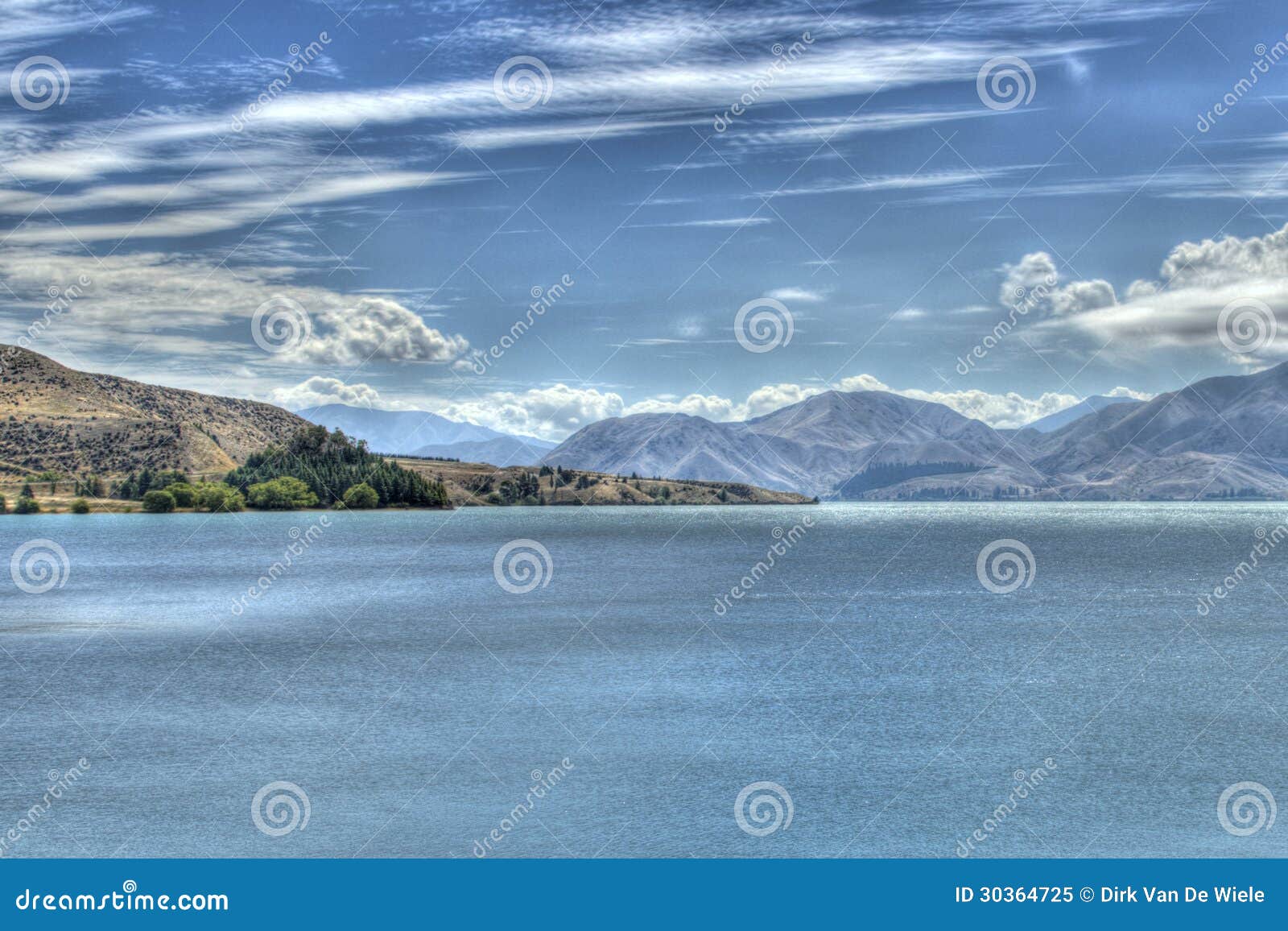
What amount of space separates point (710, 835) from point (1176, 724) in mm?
24231

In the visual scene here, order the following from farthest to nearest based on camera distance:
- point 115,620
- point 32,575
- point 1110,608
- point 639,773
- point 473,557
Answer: point 473,557 < point 32,575 < point 1110,608 < point 115,620 < point 639,773

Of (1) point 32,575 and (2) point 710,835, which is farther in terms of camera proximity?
(1) point 32,575

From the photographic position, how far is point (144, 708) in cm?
4766

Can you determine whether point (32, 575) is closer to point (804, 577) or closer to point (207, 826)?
point (804, 577)

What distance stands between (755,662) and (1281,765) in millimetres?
26882

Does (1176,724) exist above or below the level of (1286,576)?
below

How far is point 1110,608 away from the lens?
295 ft

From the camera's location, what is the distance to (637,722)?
44406 millimetres

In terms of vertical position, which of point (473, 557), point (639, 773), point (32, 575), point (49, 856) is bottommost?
point (49, 856)

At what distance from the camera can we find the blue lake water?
31625mm

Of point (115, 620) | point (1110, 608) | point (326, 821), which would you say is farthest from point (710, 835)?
point (1110, 608)

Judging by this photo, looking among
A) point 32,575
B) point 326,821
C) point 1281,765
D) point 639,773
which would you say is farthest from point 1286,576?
point 32,575

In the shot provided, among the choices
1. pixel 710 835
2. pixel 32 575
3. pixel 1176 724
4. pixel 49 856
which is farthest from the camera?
pixel 32 575

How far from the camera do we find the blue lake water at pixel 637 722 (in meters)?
31.6
